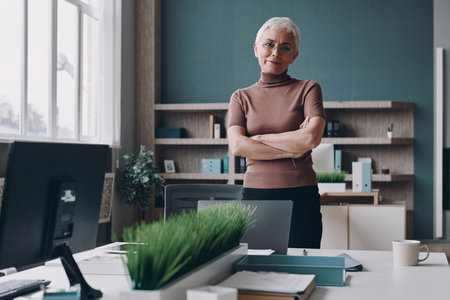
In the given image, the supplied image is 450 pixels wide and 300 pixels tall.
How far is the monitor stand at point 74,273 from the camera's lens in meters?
1.33

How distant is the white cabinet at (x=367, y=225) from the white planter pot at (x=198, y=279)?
3.19 meters

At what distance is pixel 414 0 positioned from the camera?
6578 mm

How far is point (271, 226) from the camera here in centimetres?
194

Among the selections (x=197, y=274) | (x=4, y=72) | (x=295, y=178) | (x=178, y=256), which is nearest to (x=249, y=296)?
(x=197, y=274)

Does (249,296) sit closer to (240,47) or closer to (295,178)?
(295,178)

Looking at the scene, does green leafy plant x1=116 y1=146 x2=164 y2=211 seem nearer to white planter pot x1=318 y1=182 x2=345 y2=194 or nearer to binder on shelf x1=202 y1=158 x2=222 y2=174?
binder on shelf x1=202 y1=158 x2=222 y2=174

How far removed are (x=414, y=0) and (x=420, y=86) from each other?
0.99m

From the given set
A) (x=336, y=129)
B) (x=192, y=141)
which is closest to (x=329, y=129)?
(x=336, y=129)

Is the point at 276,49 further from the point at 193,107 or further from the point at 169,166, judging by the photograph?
the point at 169,166

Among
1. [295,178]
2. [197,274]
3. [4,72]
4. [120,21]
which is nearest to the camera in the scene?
[197,274]

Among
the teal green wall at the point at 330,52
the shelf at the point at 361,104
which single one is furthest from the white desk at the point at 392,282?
the teal green wall at the point at 330,52

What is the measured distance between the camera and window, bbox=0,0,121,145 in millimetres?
4707

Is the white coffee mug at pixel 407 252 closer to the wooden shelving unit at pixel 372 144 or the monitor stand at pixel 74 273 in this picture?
the monitor stand at pixel 74 273

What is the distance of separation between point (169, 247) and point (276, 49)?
1258mm
